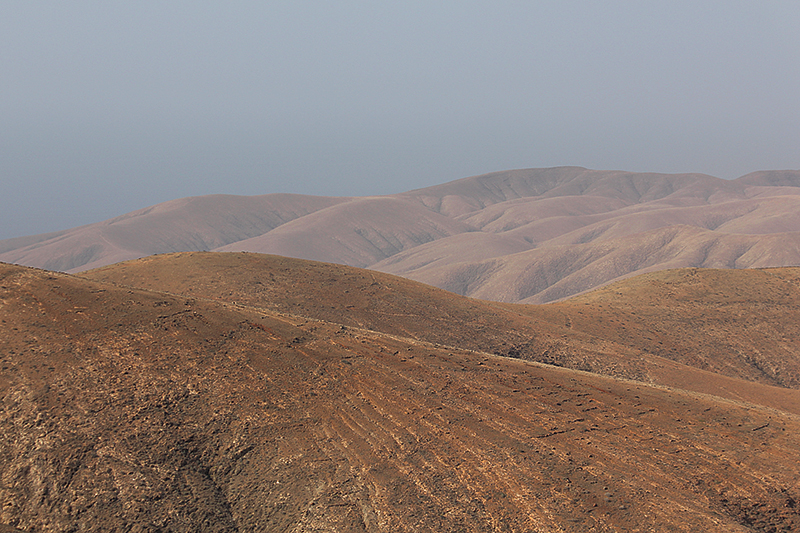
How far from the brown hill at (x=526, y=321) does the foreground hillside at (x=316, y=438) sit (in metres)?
11.0

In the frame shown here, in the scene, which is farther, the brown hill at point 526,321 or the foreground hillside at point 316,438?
the brown hill at point 526,321

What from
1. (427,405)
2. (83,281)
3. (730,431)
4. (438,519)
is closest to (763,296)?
(730,431)

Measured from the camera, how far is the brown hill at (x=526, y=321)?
32.4 m

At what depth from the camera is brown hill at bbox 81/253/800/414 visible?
32.4m

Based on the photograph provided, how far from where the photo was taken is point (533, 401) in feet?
62.0

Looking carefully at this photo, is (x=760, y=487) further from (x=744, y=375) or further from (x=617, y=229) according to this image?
(x=617, y=229)

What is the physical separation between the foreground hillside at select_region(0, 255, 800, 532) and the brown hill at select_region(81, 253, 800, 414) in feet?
36.2

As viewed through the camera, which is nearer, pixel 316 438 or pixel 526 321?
pixel 316 438

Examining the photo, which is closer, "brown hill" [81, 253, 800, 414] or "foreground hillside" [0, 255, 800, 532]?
"foreground hillside" [0, 255, 800, 532]

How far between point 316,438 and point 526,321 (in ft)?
82.1

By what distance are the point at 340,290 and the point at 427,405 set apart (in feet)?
65.2

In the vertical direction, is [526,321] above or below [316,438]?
below

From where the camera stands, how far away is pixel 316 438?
15094mm

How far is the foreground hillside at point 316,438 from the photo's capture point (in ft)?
42.0
